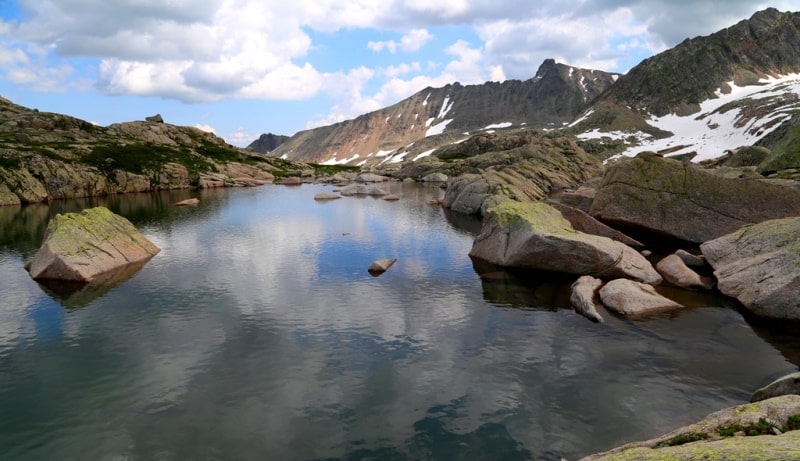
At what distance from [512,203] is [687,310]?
713 inches

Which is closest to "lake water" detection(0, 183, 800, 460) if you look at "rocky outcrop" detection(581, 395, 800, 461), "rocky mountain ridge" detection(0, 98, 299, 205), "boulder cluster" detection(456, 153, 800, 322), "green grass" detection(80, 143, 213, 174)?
"boulder cluster" detection(456, 153, 800, 322)

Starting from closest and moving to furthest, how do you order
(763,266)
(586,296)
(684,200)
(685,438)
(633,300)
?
1. (685,438)
2. (763,266)
3. (633,300)
4. (586,296)
5. (684,200)

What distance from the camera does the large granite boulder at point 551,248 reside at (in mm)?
34469

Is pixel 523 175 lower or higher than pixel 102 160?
lower

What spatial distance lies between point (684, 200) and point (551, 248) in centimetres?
1778

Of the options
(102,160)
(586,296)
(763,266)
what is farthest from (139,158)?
(763,266)

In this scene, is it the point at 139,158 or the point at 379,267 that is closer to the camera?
the point at 379,267

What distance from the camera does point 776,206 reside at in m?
40.5

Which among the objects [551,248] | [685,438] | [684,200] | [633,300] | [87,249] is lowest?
[633,300]

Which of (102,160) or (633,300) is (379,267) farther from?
(102,160)

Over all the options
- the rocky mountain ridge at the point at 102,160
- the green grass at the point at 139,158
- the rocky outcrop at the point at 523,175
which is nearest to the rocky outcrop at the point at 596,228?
the rocky outcrop at the point at 523,175

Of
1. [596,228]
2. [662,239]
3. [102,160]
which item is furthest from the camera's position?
[102,160]

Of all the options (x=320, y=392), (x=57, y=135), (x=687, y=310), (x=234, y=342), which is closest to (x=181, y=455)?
(x=320, y=392)

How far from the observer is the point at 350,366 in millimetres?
22125
